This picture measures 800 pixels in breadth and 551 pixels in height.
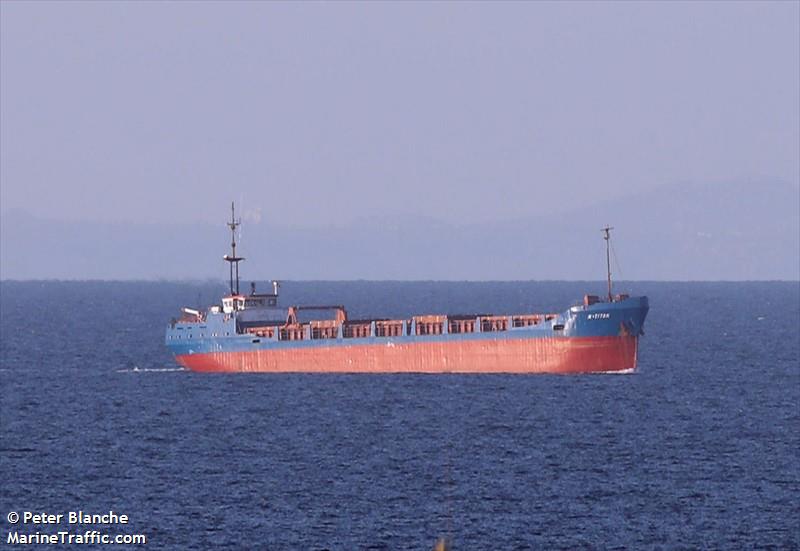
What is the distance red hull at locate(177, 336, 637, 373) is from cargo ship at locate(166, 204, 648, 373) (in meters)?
0.06

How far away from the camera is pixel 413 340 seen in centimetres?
10931

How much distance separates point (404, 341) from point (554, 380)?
10770 mm

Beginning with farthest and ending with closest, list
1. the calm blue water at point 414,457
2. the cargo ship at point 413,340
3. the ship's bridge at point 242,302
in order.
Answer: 1. the ship's bridge at point 242,302
2. the cargo ship at point 413,340
3. the calm blue water at point 414,457

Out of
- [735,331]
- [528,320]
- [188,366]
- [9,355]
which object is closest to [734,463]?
[528,320]

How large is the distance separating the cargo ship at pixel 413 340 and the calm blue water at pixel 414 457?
132 cm

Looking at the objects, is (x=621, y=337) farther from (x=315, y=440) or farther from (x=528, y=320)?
(x=315, y=440)

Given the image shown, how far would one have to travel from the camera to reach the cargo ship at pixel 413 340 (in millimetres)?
103188

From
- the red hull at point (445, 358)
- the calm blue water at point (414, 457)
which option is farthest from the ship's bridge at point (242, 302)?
the calm blue water at point (414, 457)

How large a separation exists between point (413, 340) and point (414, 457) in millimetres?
35341

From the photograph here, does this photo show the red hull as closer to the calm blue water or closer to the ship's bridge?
the calm blue water

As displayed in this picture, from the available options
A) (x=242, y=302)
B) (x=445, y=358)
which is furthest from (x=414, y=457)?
(x=242, y=302)

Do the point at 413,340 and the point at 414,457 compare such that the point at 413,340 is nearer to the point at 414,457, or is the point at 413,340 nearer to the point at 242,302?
the point at 242,302

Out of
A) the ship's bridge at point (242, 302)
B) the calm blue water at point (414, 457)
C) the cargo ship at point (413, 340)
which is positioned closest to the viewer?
the calm blue water at point (414, 457)

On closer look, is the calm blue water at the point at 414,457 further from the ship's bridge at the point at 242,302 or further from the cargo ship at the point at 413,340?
the ship's bridge at the point at 242,302
